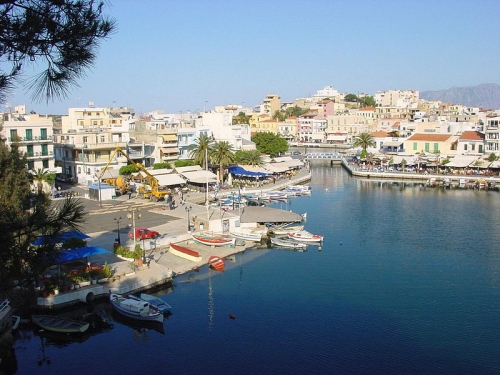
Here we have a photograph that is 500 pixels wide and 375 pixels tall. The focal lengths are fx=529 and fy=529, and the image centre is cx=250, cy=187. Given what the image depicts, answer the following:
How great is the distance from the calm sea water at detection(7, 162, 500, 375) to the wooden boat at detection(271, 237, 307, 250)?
Result: 2.36 feet

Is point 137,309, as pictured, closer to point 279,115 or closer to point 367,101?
point 279,115

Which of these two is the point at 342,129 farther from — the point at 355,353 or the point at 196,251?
the point at 355,353

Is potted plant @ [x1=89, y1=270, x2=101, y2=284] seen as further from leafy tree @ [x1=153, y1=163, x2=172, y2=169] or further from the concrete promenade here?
leafy tree @ [x1=153, y1=163, x2=172, y2=169]

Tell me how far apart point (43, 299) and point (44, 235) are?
43.6ft

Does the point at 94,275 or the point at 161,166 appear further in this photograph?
the point at 161,166

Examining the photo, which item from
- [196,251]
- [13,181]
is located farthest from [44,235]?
[196,251]

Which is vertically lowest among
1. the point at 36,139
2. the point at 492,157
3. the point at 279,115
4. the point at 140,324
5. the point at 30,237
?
the point at 140,324

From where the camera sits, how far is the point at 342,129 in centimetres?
9762

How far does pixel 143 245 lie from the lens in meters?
25.3

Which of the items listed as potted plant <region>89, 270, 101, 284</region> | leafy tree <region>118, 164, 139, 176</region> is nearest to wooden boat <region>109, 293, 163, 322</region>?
potted plant <region>89, 270, 101, 284</region>

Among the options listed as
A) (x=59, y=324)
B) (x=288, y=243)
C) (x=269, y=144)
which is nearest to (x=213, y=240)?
(x=288, y=243)

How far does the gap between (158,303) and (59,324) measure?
349cm

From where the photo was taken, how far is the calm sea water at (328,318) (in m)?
15.7

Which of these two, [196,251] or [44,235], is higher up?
[44,235]
